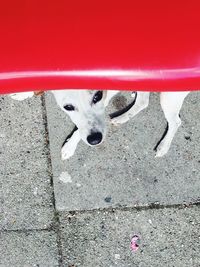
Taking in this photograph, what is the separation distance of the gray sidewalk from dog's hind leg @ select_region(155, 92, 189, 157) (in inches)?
2.4

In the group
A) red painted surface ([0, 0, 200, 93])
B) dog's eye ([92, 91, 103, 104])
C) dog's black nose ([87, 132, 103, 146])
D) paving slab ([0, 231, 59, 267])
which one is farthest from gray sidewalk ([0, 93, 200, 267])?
red painted surface ([0, 0, 200, 93])

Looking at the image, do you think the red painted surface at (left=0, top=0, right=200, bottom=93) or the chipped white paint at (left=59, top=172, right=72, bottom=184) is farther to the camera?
the chipped white paint at (left=59, top=172, right=72, bottom=184)

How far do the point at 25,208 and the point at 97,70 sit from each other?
1637 mm

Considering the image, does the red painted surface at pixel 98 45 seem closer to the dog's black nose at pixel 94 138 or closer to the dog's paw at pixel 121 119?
the dog's black nose at pixel 94 138

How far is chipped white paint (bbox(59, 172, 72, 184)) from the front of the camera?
3.39 m

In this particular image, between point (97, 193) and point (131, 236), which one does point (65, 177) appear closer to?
point (97, 193)

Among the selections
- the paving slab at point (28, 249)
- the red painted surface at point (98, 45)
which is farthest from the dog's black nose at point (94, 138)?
the red painted surface at point (98, 45)

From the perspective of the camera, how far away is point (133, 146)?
3434 mm

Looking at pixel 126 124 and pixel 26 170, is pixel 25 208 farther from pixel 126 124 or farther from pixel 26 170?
pixel 126 124

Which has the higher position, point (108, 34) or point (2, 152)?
point (108, 34)

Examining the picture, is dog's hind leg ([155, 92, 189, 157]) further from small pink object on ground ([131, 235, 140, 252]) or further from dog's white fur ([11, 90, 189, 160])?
small pink object on ground ([131, 235, 140, 252])

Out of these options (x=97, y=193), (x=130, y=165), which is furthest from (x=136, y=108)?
(x=97, y=193)

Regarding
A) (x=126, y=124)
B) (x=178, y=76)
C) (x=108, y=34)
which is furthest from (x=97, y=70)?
(x=126, y=124)

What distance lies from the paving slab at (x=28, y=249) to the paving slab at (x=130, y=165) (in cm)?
22
